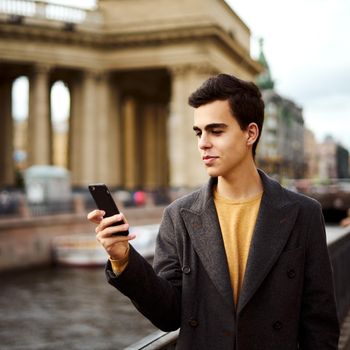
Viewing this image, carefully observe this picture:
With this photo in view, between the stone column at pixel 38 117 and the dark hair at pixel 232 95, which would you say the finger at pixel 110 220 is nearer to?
the dark hair at pixel 232 95

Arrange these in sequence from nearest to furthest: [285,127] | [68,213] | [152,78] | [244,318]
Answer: [244,318], [68,213], [152,78], [285,127]

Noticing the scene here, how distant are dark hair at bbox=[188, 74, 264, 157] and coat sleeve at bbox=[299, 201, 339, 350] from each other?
0.52m

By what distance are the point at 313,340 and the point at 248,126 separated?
2.93 feet

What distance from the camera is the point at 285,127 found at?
131 metres

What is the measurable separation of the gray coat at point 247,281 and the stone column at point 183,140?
1638 inches

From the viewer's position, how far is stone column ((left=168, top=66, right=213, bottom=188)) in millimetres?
44656

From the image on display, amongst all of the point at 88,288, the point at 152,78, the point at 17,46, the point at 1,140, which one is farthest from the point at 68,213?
the point at 152,78

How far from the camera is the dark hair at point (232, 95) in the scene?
282cm

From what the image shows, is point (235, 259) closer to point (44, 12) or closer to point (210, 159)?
point (210, 159)

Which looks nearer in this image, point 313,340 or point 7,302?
point 313,340

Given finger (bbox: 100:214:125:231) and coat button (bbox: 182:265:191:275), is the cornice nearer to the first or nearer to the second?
coat button (bbox: 182:265:191:275)

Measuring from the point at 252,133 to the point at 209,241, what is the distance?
487 mm

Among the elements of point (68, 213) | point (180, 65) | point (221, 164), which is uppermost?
point (180, 65)

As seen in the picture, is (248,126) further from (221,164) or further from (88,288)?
(88,288)
